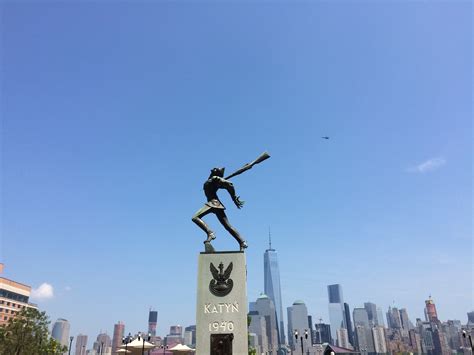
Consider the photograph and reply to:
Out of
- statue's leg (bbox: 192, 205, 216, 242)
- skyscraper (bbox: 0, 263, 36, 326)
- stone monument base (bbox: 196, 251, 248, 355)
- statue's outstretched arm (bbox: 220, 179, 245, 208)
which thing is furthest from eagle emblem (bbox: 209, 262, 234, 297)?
skyscraper (bbox: 0, 263, 36, 326)

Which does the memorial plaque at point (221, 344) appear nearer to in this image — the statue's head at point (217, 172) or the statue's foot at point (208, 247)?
the statue's foot at point (208, 247)

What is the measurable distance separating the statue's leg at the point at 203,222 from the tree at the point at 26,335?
2346 cm

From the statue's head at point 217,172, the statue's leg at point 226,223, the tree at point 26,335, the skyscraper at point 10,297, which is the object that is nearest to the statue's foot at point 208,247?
the statue's leg at point 226,223

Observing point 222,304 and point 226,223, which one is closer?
point 222,304

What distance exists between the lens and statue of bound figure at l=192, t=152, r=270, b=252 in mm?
12273

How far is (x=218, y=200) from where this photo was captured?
12.7 meters

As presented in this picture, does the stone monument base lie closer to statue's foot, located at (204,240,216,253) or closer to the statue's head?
statue's foot, located at (204,240,216,253)

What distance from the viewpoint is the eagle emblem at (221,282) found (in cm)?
1124

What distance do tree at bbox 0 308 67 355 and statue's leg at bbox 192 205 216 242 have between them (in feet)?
77.0

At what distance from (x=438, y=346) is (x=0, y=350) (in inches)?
8441

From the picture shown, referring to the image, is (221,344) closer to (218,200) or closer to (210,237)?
(210,237)

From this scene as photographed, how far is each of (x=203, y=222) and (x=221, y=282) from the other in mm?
2084

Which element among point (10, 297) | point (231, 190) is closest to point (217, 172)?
point (231, 190)

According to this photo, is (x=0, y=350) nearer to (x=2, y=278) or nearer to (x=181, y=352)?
(x=181, y=352)
